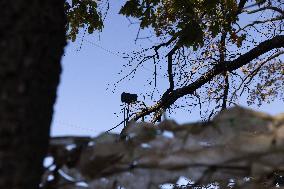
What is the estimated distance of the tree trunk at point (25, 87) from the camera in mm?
951

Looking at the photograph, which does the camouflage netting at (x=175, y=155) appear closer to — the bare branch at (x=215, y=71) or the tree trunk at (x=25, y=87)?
the tree trunk at (x=25, y=87)

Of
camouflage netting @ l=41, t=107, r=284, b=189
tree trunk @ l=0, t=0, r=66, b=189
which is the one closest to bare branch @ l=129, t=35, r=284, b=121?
camouflage netting @ l=41, t=107, r=284, b=189

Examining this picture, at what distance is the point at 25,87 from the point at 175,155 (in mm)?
420

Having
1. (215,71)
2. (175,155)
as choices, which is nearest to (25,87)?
(175,155)

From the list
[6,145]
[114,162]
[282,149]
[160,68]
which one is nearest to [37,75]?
[6,145]

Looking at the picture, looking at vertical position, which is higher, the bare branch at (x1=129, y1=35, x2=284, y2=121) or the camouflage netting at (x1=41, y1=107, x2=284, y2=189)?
the bare branch at (x1=129, y1=35, x2=284, y2=121)

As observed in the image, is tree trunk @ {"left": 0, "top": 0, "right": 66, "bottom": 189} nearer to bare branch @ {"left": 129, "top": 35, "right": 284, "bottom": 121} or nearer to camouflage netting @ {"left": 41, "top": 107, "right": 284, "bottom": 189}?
camouflage netting @ {"left": 41, "top": 107, "right": 284, "bottom": 189}

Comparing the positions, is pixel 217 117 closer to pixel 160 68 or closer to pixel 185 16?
pixel 185 16

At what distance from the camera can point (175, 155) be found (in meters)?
1.17

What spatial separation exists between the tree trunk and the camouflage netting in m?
0.20

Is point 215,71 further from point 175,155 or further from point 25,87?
point 25,87

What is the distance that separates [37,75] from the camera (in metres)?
1.00

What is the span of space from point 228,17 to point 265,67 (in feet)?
9.93

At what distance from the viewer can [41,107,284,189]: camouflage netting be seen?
44.0 inches
